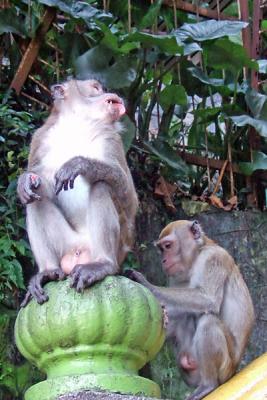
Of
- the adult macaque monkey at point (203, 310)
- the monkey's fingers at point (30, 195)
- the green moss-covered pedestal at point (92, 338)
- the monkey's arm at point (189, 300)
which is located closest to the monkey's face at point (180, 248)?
the adult macaque monkey at point (203, 310)

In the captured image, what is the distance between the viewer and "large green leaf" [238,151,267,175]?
6.96 metres

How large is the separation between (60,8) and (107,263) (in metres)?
3.68

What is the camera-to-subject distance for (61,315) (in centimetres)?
234

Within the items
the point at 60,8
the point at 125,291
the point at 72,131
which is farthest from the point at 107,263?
the point at 60,8

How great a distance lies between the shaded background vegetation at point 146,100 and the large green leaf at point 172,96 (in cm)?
1

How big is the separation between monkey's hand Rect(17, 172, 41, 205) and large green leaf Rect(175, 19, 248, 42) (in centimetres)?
349

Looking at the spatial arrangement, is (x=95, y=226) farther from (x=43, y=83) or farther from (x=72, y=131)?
(x=43, y=83)

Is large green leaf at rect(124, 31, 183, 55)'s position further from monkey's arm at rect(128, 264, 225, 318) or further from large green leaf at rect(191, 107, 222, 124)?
monkey's arm at rect(128, 264, 225, 318)

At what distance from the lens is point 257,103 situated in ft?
22.9

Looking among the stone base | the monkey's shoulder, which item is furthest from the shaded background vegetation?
the stone base

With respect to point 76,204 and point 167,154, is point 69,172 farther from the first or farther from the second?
point 167,154

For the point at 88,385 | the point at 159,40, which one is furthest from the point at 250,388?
the point at 159,40

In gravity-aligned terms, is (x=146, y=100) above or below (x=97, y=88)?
below

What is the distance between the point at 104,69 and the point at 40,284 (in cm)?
379
